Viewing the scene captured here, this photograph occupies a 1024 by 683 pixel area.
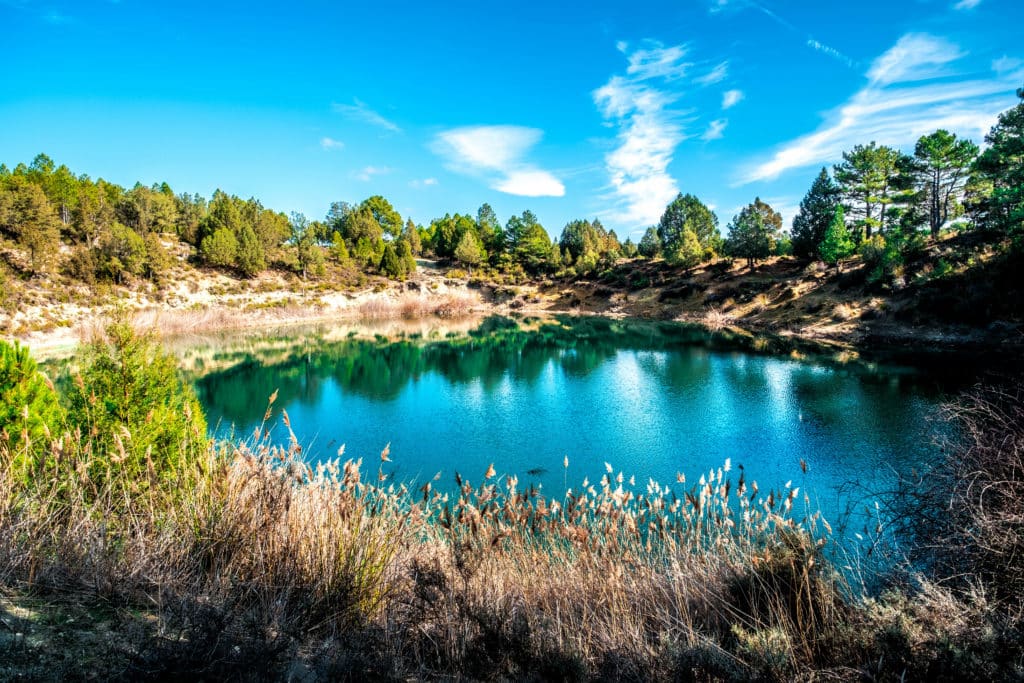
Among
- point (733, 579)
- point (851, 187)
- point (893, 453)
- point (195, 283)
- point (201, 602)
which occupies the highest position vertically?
point (851, 187)

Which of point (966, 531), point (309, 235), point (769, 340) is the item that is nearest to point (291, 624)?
point (966, 531)

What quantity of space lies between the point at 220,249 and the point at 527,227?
152 feet

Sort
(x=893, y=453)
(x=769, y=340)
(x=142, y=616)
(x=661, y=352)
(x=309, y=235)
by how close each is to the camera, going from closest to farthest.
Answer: (x=142, y=616), (x=893, y=453), (x=661, y=352), (x=769, y=340), (x=309, y=235)

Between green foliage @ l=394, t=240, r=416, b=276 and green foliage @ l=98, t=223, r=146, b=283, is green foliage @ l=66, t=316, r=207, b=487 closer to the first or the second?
green foliage @ l=98, t=223, r=146, b=283

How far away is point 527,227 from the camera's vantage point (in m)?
83.4

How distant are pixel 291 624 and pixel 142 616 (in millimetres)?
1090

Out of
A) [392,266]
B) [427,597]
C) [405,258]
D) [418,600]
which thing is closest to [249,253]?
[392,266]

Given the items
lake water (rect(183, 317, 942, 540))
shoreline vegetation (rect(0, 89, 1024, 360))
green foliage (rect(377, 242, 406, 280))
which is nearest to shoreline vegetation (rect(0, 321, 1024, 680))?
lake water (rect(183, 317, 942, 540))

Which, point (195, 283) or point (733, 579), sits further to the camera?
point (195, 283)

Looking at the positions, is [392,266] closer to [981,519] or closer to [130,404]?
[130,404]

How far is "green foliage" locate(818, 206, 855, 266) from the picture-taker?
43750mm

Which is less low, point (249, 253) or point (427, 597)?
point (249, 253)

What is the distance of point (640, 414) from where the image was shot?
1881 centimetres

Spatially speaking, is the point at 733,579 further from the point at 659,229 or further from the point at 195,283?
the point at 659,229
